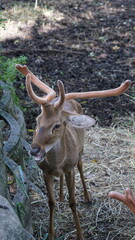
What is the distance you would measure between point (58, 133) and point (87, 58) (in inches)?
209

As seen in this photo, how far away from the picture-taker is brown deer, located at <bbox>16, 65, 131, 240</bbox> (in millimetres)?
3727

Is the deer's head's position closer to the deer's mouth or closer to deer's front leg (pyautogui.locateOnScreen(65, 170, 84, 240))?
the deer's mouth

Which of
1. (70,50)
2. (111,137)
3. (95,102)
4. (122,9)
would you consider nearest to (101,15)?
(122,9)

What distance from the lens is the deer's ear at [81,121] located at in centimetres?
387

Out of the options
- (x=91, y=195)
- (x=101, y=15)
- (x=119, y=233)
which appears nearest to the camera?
(x=119, y=233)

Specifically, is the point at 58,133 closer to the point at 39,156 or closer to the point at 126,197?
the point at 39,156

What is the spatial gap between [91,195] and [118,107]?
2.38 metres

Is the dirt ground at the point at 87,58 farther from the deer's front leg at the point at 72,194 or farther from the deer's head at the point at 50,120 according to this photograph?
the deer's head at the point at 50,120

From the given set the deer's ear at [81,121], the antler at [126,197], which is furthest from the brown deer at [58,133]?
the antler at [126,197]

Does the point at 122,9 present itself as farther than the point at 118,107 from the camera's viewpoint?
Yes

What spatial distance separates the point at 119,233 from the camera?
4.54m

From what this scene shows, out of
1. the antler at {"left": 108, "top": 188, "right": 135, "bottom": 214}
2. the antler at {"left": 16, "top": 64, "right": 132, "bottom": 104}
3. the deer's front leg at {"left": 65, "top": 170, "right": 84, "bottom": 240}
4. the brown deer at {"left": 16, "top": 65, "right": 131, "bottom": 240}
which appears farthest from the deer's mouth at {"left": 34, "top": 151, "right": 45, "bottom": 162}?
the antler at {"left": 108, "top": 188, "right": 135, "bottom": 214}

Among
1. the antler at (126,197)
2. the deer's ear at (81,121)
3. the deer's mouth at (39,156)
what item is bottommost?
the deer's mouth at (39,156)

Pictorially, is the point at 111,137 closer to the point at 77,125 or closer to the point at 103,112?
the point at 103,112
